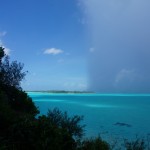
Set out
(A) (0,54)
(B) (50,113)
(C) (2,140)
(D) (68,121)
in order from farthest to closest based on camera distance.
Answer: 1. (A) (0,54)
2. (B) (50,113)
3. (D) (68,121)
4. (C) (2,140)

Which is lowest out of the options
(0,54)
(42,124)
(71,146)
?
(71,146)

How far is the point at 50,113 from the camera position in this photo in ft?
121

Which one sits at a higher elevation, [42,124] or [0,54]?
[0,54]

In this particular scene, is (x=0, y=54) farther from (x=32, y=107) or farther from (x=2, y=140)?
(x=2, y=140)

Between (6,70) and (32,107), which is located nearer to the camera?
(32,107)

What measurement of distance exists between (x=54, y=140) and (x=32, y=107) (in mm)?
14913

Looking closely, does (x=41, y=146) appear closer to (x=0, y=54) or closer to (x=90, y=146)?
(x=90, y=146)

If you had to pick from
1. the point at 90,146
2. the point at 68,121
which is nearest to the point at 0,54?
the point at 68,121

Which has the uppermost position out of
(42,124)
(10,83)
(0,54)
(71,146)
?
(0,54)

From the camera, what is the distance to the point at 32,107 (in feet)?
124

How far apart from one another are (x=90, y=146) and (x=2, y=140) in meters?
7.50

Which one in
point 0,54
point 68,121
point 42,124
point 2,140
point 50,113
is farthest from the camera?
point 0,54

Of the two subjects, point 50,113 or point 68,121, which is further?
point 50,113

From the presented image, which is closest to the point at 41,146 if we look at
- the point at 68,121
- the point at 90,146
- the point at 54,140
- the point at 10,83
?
the point at 54,140
